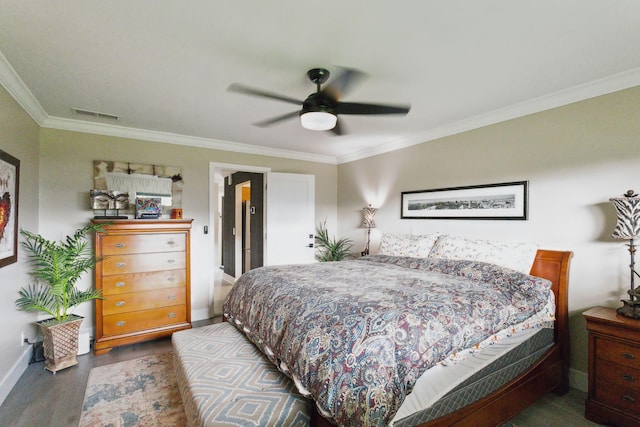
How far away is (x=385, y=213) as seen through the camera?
173 inches

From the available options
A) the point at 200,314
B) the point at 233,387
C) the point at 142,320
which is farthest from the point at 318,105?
the point at 200,314

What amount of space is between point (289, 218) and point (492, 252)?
2912 mm

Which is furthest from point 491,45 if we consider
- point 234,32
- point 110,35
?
point 110,35

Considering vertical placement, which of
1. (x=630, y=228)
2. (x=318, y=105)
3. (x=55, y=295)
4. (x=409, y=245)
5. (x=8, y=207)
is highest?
(x=318, y=105)

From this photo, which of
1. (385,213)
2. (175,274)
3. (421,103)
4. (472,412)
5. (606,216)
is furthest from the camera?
(385,213)

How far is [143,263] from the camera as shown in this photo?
129 inches

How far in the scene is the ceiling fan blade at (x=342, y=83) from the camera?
7.11ft

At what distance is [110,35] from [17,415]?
103 inches

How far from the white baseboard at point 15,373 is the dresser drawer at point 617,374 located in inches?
167

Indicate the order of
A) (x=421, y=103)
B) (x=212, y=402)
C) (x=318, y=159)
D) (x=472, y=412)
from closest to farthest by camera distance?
(x=212, y=402) < (x=472, y=412) < (x=421, y=103) < (x=318, y=159)

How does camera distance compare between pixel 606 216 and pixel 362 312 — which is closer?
pixel 362 312

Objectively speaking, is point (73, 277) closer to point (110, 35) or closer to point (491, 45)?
point (110, 35)

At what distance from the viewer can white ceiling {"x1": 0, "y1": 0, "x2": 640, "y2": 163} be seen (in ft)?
5.27

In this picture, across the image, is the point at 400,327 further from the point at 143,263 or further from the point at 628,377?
the point at 143,263
